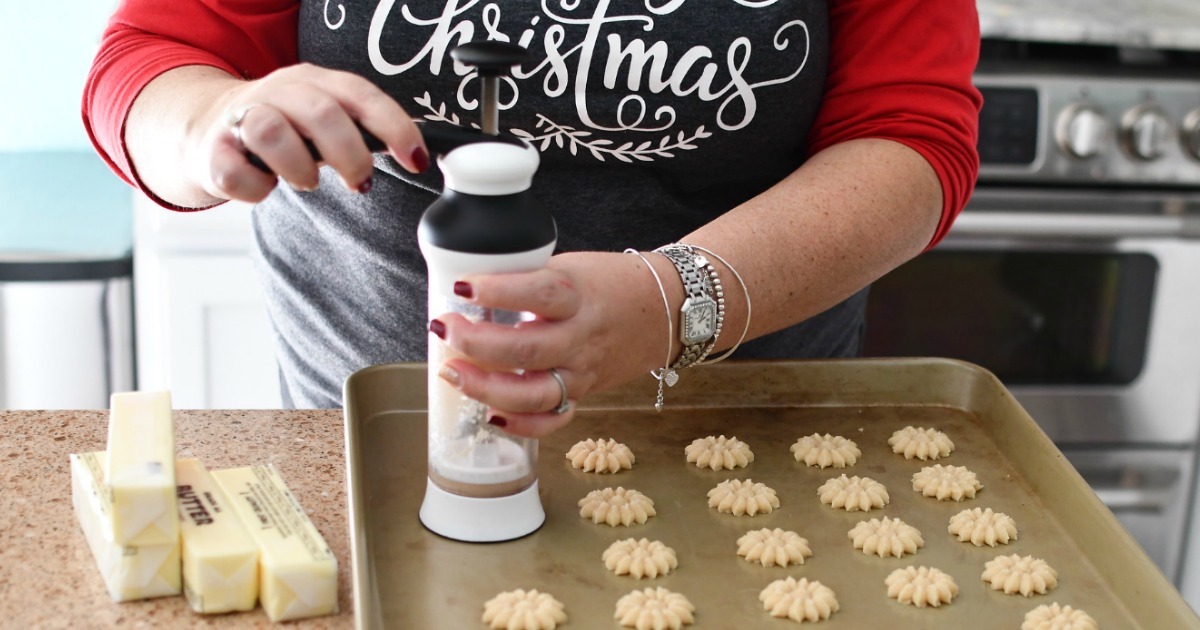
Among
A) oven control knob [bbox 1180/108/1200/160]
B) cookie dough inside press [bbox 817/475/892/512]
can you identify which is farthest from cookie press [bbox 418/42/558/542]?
oven control knob [bbox 1180/108/1200/160]

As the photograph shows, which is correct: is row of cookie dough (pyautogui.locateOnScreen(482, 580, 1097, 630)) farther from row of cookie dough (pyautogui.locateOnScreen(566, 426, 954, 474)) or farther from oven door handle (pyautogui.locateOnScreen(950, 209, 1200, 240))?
oven door handle (pyautogui.locateOnScreen(950, 209, 1200, 240))

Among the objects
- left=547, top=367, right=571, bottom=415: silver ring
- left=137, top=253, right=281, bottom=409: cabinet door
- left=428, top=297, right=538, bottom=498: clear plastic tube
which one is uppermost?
left=547, top=367, right=571, bottom=415: silver ring

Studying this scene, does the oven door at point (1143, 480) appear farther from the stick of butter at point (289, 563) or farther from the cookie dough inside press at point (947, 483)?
the stick of butter at point (289, 563)

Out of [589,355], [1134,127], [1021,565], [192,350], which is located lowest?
[192,350]

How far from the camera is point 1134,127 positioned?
70.3 inches

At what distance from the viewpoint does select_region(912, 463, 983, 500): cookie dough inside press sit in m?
0.88

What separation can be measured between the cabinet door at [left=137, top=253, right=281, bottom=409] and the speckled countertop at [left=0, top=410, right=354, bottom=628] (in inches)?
33.3

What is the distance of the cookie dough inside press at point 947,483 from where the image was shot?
88cm

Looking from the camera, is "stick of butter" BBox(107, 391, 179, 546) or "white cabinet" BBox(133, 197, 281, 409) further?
"white cabinet" BBox(133, 197, 281, 409)

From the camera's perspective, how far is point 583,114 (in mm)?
1076

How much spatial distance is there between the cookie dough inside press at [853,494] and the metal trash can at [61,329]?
4.25ft

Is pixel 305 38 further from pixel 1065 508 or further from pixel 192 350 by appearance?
pixel 192 350

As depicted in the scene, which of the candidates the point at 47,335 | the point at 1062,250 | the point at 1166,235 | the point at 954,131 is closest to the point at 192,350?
the point at 47,335

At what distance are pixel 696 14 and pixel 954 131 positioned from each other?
25 cm
